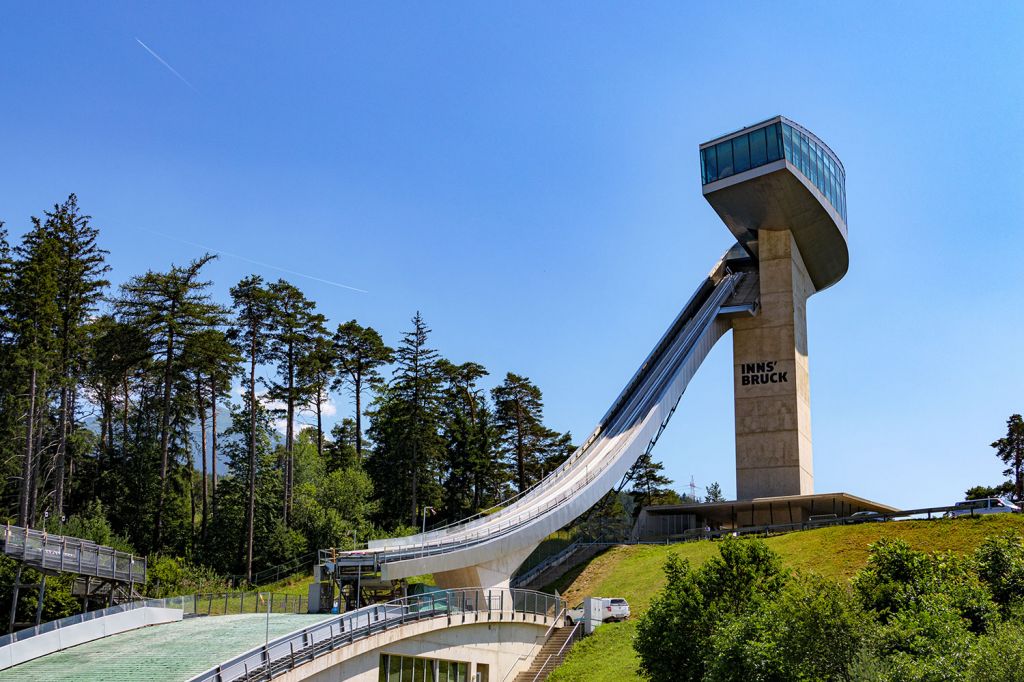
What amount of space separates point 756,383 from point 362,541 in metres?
24.7

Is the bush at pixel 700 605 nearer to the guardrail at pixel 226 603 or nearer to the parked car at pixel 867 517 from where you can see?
the guardrail at pixel 226 603

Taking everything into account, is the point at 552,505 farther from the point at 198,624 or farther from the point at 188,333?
the point at 188,333

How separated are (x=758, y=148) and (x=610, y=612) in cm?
3227

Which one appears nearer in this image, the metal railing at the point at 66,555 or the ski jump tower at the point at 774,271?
the metal railing at the point at 66,555

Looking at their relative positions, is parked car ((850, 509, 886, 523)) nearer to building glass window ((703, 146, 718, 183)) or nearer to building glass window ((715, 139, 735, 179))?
building glass window ((715, 139, 735, 179))

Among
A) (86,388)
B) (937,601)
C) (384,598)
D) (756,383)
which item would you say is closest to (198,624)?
(384,598)

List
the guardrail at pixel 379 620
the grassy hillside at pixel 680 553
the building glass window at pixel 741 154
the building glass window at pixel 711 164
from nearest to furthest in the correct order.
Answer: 1. the guardrail at pixel 379 620
2. the grassy hillside at pixel 680 553
3. the building glass window at pixel 741 154
4. the building glass window at pixel 711 164

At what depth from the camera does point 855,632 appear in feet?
72.2

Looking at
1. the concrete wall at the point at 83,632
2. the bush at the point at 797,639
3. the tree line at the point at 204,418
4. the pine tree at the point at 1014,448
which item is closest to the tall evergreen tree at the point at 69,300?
the tree line at the point at 204,418

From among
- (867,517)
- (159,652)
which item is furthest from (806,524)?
(159,652)

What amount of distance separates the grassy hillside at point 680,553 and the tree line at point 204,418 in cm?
1237

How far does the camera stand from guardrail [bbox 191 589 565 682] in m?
24.0

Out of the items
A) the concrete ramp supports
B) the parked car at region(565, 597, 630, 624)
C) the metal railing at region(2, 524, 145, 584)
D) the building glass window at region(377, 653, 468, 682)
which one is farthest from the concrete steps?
the metal railing at region(2, 524, 145, 584)

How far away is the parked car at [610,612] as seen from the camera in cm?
3806
